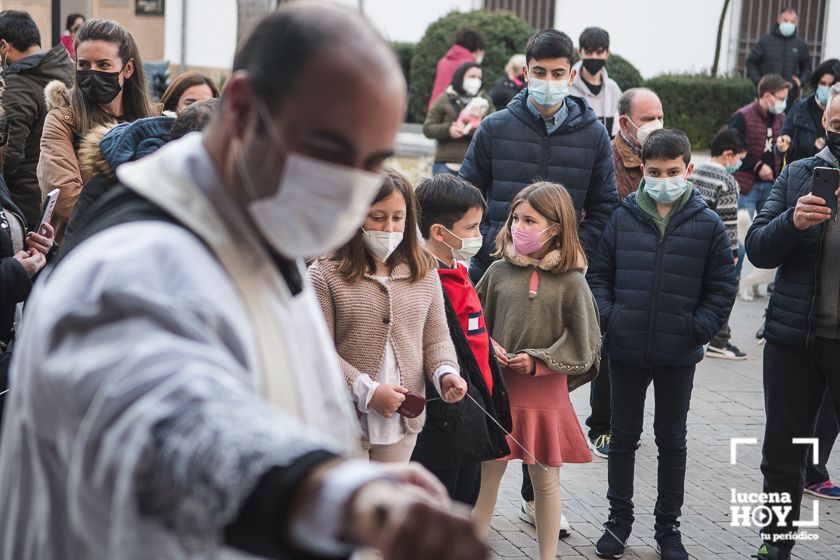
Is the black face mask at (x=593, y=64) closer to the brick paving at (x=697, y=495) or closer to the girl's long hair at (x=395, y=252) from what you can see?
the brick paving at (x=697, y=495)

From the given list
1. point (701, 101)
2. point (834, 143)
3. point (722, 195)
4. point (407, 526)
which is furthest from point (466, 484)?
point (701, 101)

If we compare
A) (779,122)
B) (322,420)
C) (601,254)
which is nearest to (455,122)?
(779,122)

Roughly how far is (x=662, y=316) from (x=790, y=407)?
709mm

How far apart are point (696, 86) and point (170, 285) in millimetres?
21475

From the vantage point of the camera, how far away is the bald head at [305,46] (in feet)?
5.05

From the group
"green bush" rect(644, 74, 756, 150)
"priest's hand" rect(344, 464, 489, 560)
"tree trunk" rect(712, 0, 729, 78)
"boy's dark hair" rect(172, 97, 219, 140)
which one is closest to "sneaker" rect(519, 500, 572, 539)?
"boy's dark hair" rect(172, 97, 219, 140)

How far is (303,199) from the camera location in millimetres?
1615

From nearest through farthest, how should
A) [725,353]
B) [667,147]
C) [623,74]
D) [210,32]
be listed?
[667,147]
[725,353]
[623,74]
[210,32]

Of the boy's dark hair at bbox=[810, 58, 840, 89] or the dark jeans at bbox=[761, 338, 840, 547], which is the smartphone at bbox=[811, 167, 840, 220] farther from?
the boy's dark hair at bbox=[810, 58, 840, 89]

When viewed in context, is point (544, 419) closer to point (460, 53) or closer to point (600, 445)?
point (600, 445)

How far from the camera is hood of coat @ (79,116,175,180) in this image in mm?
4336

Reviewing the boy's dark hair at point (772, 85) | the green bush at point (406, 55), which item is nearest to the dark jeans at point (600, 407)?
the boy's dark hair at point (772, 85)

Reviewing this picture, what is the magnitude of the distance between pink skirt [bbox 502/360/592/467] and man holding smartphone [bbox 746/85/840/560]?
903mm

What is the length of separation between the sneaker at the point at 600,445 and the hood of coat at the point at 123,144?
11.9ft
